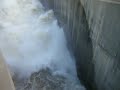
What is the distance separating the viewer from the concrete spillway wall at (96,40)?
3.16 meters

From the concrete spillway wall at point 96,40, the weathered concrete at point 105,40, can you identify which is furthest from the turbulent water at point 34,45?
the weathered concrete at point 105,40

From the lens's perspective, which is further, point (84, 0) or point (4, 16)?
point (4, 16)

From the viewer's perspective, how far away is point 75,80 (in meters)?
5.19

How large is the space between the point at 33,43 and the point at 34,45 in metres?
0.14

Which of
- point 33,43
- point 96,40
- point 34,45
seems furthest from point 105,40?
point 33,43

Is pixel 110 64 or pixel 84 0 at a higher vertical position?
pixel 84 0

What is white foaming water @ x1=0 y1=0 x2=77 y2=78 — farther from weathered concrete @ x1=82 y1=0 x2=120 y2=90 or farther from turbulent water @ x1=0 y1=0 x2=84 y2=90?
weathered concrete @ x1=82 y1=0 x2=120 y2=90

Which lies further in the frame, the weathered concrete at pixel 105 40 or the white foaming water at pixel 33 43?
the white foaming water at pixel 33 43

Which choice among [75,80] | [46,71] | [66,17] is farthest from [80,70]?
[66,17]

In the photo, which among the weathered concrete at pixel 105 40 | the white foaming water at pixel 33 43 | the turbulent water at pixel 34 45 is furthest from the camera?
the white foaming water at pixel 33 43

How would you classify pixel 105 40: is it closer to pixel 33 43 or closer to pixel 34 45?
pixel 34 45

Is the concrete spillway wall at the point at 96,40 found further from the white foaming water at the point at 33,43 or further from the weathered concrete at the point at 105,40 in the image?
the white foaming water at the point at 33,43

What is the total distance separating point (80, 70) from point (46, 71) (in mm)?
1150

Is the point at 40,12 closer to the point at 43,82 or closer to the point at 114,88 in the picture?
the point at 43,82
